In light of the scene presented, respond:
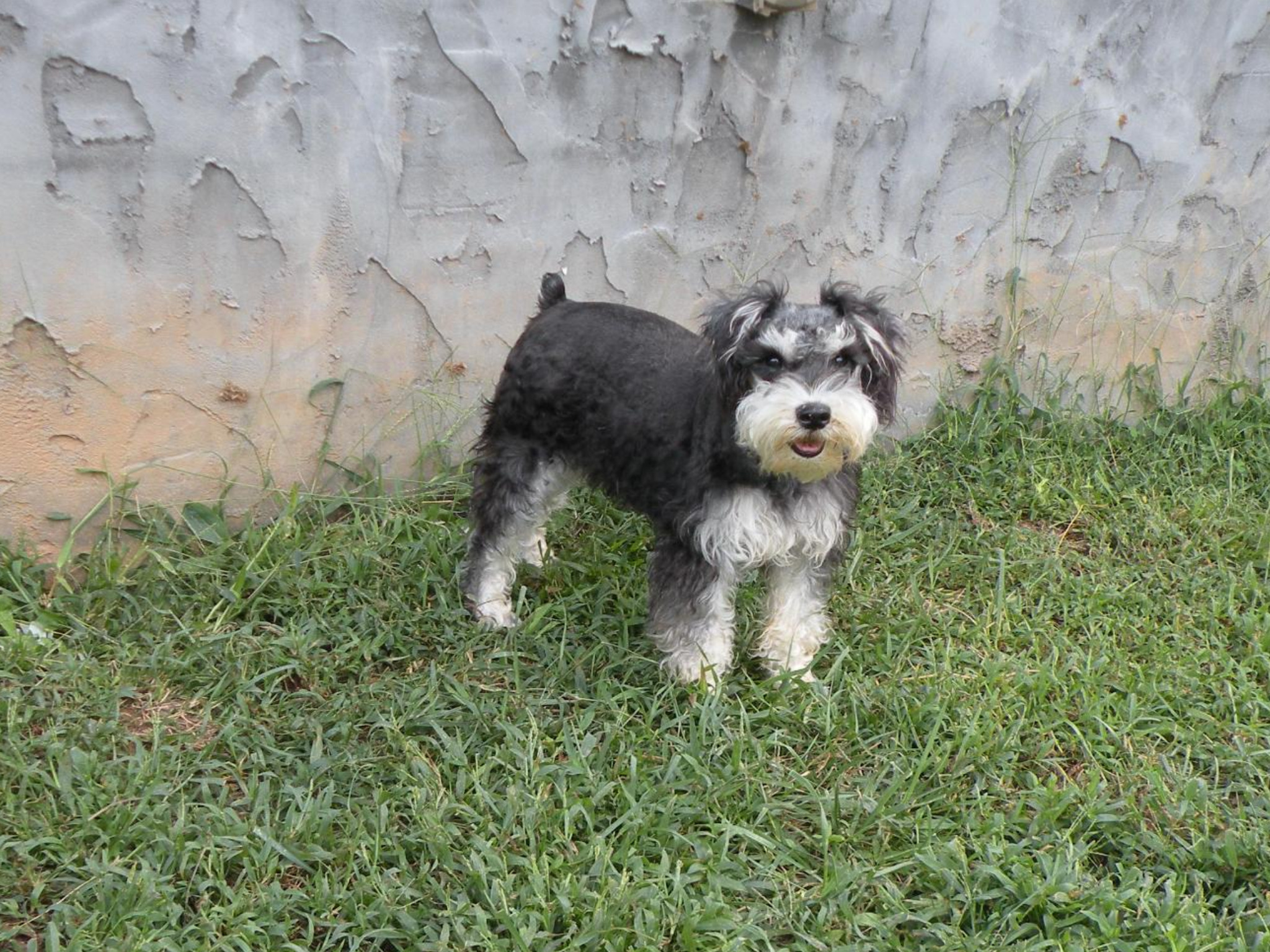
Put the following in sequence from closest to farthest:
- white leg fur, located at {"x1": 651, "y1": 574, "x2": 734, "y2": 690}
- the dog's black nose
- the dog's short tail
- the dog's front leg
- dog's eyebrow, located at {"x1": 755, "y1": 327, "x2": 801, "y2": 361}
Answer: the dog's black nose < dog's eyebrow, located at {"x1": 755, "y1": 327, "x2": 801, "y2": 361} < white leg fur, located at {"x1": 651, "y1": 574, "x2": 734, "y2": 690} < the dog's front leg < the dog's short tail

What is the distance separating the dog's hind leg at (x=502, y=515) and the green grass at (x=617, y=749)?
0.14 metres

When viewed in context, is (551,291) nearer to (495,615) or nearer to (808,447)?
(495,615)

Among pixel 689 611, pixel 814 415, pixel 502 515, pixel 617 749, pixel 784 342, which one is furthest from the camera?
pixel 502 515

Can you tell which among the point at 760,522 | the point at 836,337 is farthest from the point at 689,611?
the point at 836,337

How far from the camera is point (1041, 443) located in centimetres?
461

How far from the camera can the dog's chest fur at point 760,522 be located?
3.07 meters

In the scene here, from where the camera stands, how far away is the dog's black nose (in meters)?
2.71

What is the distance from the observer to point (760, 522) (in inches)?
121

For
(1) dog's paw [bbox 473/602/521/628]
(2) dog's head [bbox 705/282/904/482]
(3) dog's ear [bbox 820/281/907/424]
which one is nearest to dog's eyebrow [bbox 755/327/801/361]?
(2) dog's head [bbox 705/282/904/482]

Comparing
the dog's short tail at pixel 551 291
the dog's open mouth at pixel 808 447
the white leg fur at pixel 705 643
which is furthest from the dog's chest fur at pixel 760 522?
the dog's short tail at pixel 551 291

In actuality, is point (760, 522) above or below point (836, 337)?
below

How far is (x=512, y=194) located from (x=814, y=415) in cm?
174

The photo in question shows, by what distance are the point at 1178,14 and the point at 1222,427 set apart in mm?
1726

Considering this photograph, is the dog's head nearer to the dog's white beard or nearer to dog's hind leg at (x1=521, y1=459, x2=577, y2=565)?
the dog's white beard
